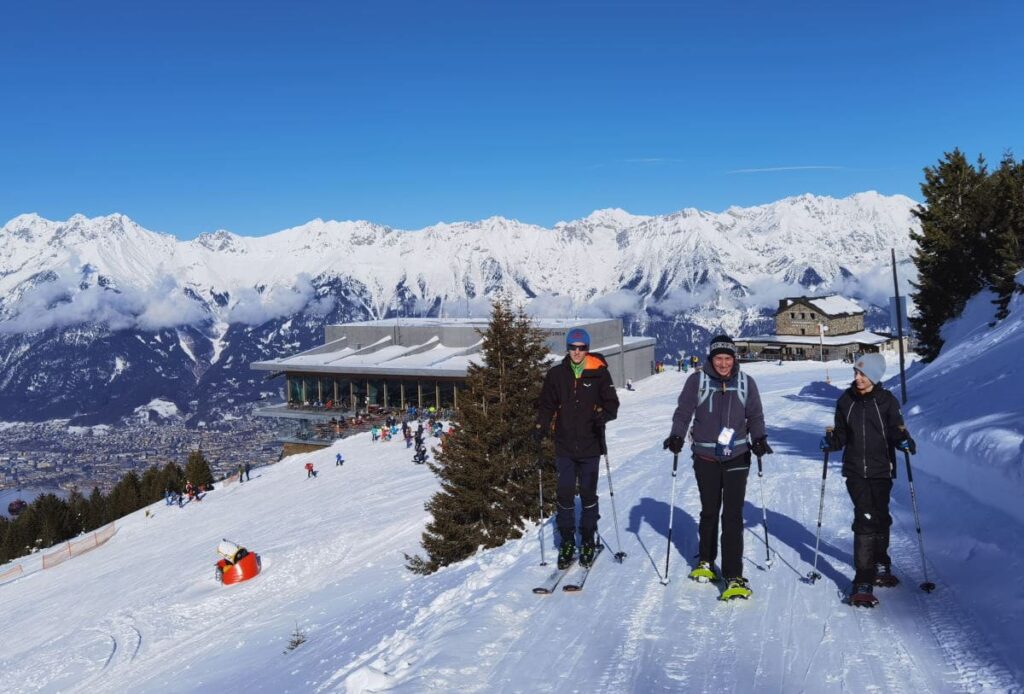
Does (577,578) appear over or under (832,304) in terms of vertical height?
under

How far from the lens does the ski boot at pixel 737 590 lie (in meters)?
6.41

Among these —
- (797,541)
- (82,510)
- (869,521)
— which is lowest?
(82,510)

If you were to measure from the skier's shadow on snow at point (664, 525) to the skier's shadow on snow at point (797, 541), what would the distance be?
27.3 inches

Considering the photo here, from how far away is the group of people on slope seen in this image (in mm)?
6180

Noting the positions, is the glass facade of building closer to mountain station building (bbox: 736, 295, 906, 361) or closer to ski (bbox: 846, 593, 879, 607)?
mountain station building (bbox: 736, 295, 906, 361)

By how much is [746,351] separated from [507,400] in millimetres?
58441

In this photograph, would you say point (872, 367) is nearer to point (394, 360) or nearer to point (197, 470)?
point (394, 360)

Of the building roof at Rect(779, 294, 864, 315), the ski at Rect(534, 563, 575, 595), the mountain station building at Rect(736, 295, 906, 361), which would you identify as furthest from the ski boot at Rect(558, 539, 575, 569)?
the building roof at Rect(779, 294, 864, 315)

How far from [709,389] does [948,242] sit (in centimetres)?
2520

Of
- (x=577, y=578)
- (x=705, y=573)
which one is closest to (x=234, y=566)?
(x=577, y=578)

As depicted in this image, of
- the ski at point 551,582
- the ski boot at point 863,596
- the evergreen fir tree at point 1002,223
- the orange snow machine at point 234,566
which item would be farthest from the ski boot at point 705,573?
the evergreen fir tree at point 1002,223

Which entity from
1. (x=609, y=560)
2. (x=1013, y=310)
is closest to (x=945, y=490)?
(x=609, y=560)

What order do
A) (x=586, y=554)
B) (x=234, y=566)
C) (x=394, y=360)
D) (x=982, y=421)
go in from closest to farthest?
(x=586, y=554) → (x=982, y=421) → (x=234, y=566) → (x=394, y=360)

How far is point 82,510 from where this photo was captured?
66.2 m
